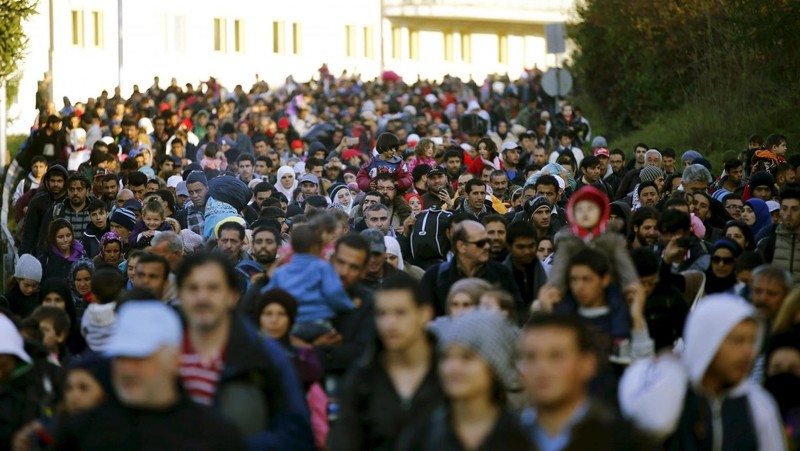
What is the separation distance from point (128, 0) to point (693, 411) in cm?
5567

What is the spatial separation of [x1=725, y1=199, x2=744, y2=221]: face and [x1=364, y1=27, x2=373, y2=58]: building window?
58.1 meters

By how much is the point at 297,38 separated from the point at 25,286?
56.6m

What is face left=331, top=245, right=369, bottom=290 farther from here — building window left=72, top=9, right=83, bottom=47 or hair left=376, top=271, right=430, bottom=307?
building window left=72, top=9, right=83, bottom=47

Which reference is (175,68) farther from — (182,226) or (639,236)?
(639,236)

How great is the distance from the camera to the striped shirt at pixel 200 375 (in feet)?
25.2

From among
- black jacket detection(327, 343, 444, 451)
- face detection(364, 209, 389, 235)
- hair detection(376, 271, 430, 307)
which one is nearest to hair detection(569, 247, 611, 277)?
hair detection(376, 271, 430, 307)

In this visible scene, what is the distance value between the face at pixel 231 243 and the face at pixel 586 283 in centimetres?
556

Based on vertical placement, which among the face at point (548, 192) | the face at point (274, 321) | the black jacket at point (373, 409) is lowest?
the black jacket at point (373, 409)

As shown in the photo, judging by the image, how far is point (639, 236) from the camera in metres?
14.6

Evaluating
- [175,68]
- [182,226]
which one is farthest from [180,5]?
→ [182,226]

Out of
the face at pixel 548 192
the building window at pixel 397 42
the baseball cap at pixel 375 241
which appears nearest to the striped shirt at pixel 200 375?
the baseball cap at pixel 375 241

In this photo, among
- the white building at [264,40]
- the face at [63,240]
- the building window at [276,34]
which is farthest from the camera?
the building window at [276,34]

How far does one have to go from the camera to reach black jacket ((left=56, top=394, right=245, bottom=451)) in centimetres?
693

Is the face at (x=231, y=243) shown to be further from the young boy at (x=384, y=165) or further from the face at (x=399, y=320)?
the face at (x=399, y=320)
